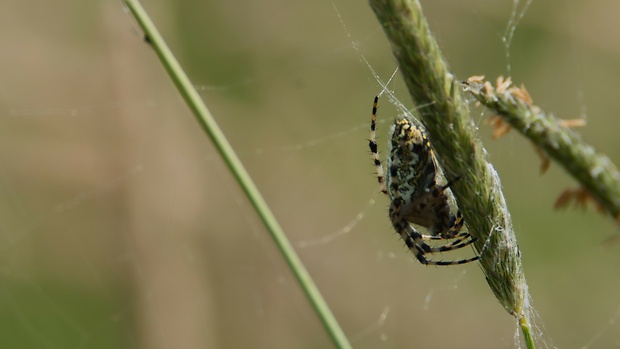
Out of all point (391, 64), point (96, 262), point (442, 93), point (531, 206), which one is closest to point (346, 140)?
point (391, 64)

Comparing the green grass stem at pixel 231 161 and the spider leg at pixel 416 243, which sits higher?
the green grass stem at pixel 231 161

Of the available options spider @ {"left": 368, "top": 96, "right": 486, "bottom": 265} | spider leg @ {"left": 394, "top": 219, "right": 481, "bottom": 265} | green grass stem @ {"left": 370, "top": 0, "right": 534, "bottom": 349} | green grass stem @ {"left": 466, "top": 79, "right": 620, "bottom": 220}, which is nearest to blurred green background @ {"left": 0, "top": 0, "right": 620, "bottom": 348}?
spider leg @ {"left": 394, "top": 219, "right": 481, "bottom": 265}

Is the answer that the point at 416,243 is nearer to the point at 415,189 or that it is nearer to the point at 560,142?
Answer: the point at 415,189

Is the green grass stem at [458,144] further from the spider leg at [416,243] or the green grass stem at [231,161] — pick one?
the spider leg at [416,243]

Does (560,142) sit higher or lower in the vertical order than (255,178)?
higher

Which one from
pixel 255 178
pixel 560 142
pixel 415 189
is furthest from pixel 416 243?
pixel 255 178

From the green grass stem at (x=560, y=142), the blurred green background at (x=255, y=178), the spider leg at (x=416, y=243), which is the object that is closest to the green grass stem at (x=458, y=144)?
the green grass stem at (x=560, y=142)

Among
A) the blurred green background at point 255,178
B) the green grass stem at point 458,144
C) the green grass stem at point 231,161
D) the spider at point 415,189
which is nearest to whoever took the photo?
the green grass stem at point 458,144
